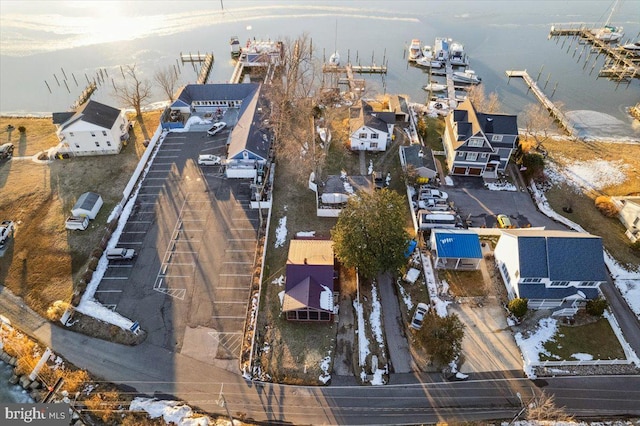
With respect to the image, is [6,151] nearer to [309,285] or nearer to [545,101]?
[309,285]

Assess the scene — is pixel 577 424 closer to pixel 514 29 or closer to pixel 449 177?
pixel 449 177

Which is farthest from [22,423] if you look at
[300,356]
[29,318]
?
[300,356]

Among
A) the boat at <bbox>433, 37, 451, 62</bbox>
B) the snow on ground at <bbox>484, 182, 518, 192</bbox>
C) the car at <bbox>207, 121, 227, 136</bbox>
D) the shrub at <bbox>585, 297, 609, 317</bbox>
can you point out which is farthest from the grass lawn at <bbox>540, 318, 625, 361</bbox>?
the boat at <bbox>433, 37, 451, 62</bbox>

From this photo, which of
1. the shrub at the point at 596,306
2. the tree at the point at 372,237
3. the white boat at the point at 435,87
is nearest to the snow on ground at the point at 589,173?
the shrub at the point at 596,306

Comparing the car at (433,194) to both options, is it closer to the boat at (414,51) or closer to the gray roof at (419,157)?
the gray roof at (419,157)

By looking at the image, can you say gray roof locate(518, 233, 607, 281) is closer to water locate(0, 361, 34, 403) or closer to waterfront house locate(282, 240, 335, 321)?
waterfront house locate(282, 240, 335, 321)

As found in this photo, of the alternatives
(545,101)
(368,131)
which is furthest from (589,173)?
(368,131)
